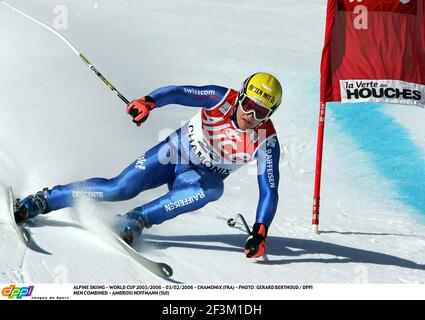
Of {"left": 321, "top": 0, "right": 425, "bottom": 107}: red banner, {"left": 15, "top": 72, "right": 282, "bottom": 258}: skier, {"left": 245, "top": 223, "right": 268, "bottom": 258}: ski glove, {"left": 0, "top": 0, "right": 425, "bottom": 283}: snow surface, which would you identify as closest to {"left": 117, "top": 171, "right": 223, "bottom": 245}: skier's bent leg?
{"left": 15, "top": 72, "right": 282, "bottom": 258}: skier

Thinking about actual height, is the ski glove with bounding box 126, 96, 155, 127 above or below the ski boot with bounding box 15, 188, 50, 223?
above

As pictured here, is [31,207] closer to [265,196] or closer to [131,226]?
[131,226]

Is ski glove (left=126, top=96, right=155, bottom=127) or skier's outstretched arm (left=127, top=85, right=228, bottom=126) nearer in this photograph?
ski glove (left=126, top=96, right=155, bottom=127)

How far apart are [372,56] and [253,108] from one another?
2278 millimetres

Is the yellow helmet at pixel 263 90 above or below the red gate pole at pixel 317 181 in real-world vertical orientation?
above

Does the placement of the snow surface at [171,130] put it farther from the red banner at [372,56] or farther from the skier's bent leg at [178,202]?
the red banner at [372,56]

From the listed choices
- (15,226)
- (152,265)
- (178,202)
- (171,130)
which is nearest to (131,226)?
(178,202)

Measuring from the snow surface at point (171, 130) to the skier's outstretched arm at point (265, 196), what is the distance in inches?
10.4

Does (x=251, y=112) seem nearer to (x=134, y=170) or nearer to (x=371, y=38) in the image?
(x=134, y=170)

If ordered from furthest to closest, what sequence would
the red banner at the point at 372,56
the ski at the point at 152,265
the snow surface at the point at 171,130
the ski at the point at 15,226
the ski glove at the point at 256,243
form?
the red banner at the point at 372,56
the snow surface at the point at 171,130
the ski glove at the point at 256,243
the ski at the point at 15,226
the ski at the point at 152,265

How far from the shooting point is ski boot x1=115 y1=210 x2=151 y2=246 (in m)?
5.73

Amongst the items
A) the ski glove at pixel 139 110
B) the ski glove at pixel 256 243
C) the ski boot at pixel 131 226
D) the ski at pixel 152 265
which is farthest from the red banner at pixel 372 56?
the ski at pixel 152 265

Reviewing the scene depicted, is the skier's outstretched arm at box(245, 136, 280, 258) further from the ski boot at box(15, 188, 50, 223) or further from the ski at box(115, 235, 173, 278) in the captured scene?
the ski boot at box(15, 188, 50, 223)

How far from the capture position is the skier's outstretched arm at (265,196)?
18.6 feet
